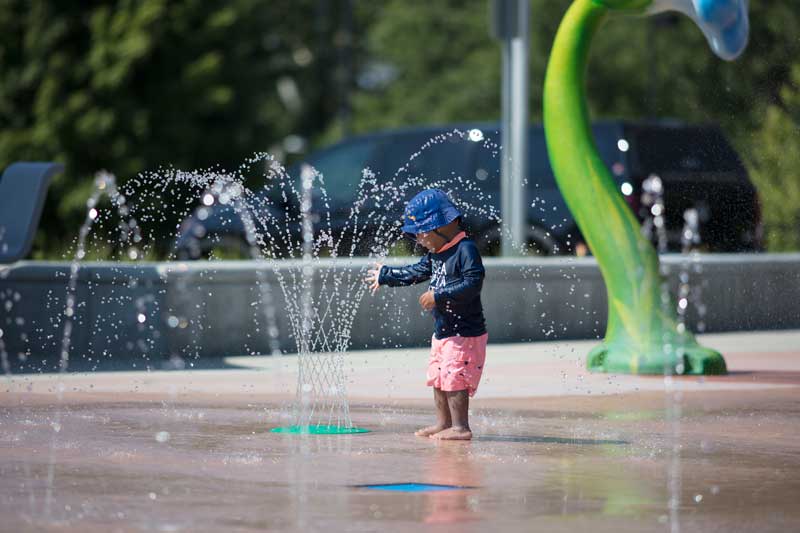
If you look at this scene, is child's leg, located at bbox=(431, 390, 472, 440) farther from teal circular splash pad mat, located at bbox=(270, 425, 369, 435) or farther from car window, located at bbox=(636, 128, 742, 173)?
car window, located at bbox=(636, 128, 742, 173)

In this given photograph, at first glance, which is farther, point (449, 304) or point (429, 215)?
point (429, 215)

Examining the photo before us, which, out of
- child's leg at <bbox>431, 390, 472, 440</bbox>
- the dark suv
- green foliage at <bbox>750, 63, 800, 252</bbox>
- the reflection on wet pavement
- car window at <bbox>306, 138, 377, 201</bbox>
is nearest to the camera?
the reflection on wet pavement

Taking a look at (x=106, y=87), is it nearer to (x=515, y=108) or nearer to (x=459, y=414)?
(x=515, y=108)

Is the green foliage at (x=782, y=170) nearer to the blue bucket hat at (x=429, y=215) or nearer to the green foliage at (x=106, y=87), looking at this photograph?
the green foliage at (x=106, y=87)

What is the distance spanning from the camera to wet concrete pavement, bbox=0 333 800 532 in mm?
6141

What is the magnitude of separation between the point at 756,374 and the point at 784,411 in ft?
7.22

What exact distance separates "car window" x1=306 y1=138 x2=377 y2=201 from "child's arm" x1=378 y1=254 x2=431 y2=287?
10.6m

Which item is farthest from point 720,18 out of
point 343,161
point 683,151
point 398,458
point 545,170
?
point 343,161

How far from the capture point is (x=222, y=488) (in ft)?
21.9

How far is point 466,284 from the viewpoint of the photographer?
27.3ft

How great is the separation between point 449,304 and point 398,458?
975mm

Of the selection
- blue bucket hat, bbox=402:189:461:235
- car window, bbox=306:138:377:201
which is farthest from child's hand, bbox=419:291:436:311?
car window, bbox=306:138:377:201

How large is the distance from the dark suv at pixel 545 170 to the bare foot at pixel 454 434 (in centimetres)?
953

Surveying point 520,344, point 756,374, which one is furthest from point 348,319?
point 756,374
